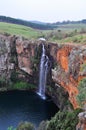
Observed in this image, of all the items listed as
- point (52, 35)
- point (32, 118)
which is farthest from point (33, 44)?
point (32, 118)

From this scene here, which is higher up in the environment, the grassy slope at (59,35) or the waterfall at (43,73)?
the grassy slope at (59,35)

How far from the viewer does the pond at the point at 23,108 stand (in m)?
76.8

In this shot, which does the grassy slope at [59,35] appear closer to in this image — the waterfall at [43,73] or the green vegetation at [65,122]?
the waterfall at [43,73]

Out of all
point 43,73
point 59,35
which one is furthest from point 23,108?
point 59,35

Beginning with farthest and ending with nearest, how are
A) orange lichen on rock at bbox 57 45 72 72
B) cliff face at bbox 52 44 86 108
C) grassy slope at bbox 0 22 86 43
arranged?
grassy slope at bbox 0 22 86 43
orange lichen on rock at bbox 57 45 72 72
cliff face at bbox 52 44 86 108

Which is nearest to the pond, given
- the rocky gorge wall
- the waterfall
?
the waterfall

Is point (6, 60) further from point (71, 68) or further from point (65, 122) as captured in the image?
point (65, 122)

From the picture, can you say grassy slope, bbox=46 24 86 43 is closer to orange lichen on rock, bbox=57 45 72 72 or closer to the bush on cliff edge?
orange lichen on rock, bbox=57 45 72 72

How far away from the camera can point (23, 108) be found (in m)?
86.9

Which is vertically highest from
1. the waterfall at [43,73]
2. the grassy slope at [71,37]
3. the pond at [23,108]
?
the grassy slope at [71,37]

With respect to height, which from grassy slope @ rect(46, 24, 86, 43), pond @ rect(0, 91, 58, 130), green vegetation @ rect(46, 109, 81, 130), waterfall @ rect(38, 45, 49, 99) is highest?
grassy slope @ rect(46, 24, 86, 43)

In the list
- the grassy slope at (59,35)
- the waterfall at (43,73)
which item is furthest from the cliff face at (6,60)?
the grassy slope at (59,35)

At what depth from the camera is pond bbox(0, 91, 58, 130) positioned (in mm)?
76812

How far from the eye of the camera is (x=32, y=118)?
77.8 metres
